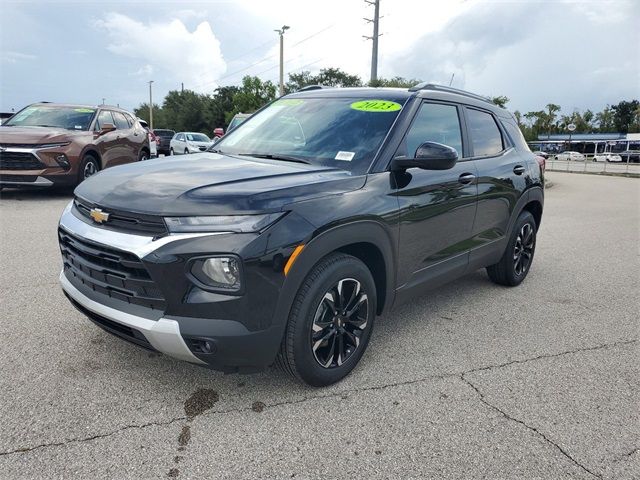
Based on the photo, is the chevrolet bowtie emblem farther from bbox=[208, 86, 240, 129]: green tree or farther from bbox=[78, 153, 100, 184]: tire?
bbox=[208, 86, 240, 129]: green tree

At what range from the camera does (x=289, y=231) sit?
2.49 m

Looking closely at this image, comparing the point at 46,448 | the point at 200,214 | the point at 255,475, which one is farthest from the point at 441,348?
the point at 46,448

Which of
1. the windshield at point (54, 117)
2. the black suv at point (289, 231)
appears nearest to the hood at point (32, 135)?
the windshield at point (54, 117)

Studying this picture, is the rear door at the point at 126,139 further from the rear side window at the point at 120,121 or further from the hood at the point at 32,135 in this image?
the hood at the point at 32,135

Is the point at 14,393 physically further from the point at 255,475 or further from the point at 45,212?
the point at 45,212

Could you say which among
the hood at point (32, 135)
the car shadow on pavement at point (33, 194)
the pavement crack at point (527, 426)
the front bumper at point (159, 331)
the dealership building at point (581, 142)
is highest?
the dealership building at point (581, 142)

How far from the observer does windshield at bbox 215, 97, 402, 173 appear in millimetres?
3262

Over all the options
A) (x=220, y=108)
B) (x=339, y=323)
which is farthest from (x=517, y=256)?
(x=220, y=108)

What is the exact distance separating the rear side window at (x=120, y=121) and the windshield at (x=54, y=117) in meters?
0.75

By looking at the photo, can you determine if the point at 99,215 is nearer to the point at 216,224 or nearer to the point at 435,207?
the point at 216,224

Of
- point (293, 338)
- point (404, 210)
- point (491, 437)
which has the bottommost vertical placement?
point (491, 437)

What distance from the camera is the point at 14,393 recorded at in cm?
275

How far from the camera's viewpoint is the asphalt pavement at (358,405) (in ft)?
7.63

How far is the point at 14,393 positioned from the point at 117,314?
0.84 meters
